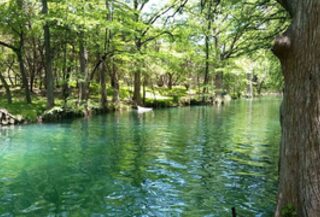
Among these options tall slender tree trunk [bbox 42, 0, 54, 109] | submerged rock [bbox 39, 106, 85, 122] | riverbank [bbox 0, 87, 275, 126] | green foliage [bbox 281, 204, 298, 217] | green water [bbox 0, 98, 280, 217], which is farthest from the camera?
tall slender tree trunk [bbox 42, 0, 54, 109]

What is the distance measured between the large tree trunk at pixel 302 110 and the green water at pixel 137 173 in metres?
2.52

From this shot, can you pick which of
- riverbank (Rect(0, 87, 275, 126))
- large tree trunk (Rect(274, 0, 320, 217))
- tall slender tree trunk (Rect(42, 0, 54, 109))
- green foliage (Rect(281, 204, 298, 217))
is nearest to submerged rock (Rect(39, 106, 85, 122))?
riverbank (Rect(0, 87, 275, 126))

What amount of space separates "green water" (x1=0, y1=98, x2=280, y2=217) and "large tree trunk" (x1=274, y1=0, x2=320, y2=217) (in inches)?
99.1

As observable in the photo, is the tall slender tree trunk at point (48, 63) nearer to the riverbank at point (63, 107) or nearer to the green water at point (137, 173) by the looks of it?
the riverbank at point (63, 107)

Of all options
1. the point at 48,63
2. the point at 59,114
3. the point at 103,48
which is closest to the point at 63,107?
the point at 59,114

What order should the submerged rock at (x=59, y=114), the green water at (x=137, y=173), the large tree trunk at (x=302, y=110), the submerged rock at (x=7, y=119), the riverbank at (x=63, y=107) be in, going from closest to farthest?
the large tree trunk at (x=302, y=110), the green water at (x=137, y=173), the submerged rock at (x=7, y=119), the riverbank at (x=63, y=107), the submerged rock at (x=59, y=114)

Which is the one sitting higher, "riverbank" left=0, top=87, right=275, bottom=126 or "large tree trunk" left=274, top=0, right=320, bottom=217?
"large tree trunk" left=274, top=0, right=320, bottom=217

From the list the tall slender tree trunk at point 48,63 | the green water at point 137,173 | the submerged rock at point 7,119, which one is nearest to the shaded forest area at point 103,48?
the tall slender tree trunk at point 48,63

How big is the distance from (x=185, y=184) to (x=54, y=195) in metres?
3.24

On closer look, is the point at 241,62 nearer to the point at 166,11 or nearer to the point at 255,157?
the point at 166,11

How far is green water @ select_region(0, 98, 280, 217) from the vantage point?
7852mm

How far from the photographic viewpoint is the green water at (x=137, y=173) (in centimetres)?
785

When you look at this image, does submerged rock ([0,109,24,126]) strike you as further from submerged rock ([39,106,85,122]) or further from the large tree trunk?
the large tree trunk

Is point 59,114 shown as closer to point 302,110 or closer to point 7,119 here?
point 7,119
